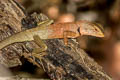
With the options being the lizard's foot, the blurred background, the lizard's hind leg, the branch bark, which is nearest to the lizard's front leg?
the branch bark

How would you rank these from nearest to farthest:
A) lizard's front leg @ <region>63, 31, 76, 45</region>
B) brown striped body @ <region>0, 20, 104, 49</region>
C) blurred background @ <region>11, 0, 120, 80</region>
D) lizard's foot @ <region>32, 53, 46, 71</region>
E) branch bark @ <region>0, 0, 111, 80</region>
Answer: branch bark @ <region>0, 0, 111, 80</region> → lizard's foot @ <region>32, 53, 46, 71</region> → brown striped body @ <region>0, 20, 104, 49</region> → lizard's front leg @ <region>63, 31, 76, 45</region> → blurred background @ <region>11, 0, 120, 80</region>

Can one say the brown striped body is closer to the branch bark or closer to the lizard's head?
the lizard's head

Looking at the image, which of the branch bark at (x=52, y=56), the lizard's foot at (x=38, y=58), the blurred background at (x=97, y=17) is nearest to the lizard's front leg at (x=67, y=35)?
the branch bark at (x=52, y=56)

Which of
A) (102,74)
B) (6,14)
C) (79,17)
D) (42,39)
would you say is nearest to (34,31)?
(42,39)

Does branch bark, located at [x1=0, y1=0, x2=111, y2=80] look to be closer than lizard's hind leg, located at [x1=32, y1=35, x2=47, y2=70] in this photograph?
Yes

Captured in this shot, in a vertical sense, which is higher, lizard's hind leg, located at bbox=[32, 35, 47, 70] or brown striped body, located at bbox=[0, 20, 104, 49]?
brown striped body, located at bbox=[0, 20, 104, 49]
